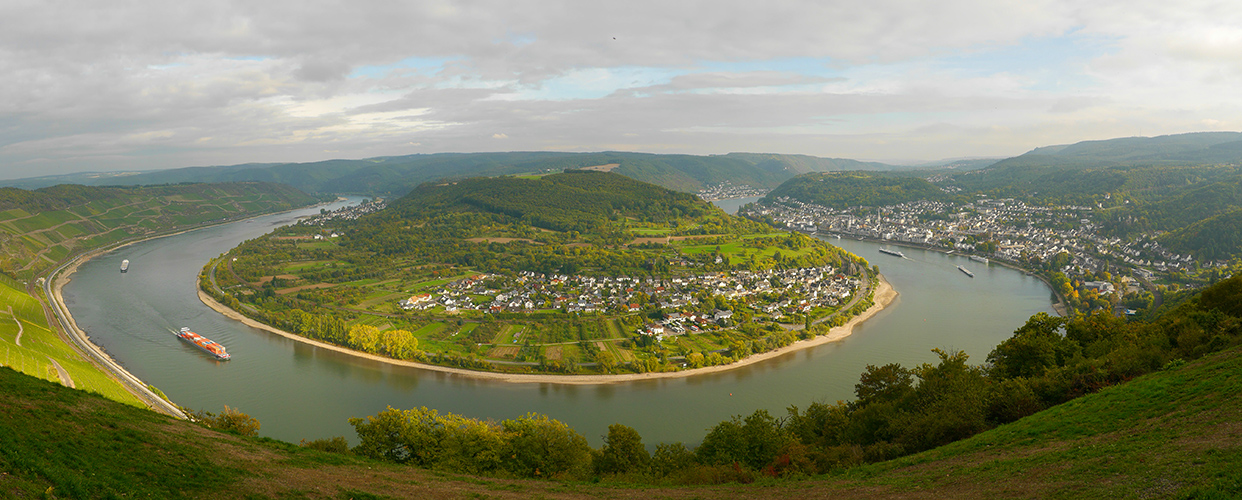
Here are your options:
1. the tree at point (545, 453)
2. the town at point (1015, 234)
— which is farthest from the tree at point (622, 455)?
the town at point (1015, 234)

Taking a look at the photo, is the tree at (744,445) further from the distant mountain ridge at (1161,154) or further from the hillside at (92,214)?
the distant mountain ridge at (1161,154)

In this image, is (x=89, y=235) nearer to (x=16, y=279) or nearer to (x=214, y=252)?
(x=214, y=252)

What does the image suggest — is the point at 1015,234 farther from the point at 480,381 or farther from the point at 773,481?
the point at 773,481

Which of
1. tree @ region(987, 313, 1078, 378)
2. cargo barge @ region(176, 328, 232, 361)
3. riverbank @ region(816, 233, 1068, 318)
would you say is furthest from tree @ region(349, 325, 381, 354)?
riverbank @ region(816, 233, 1068, 318)

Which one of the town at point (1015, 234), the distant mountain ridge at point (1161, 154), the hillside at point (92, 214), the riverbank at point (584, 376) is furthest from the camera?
the distant mountain ridge at point (1161, 154)

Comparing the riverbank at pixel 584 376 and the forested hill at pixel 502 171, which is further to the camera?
the forested hill at pixel 502 171

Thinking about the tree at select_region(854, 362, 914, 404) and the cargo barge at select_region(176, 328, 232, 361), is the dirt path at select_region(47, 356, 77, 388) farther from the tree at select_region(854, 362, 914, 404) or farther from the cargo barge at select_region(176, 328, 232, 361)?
the tree at select_region(854, 362, 914, 404)

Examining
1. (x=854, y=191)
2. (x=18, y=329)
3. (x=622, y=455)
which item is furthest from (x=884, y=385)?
(x=854, y=191)
